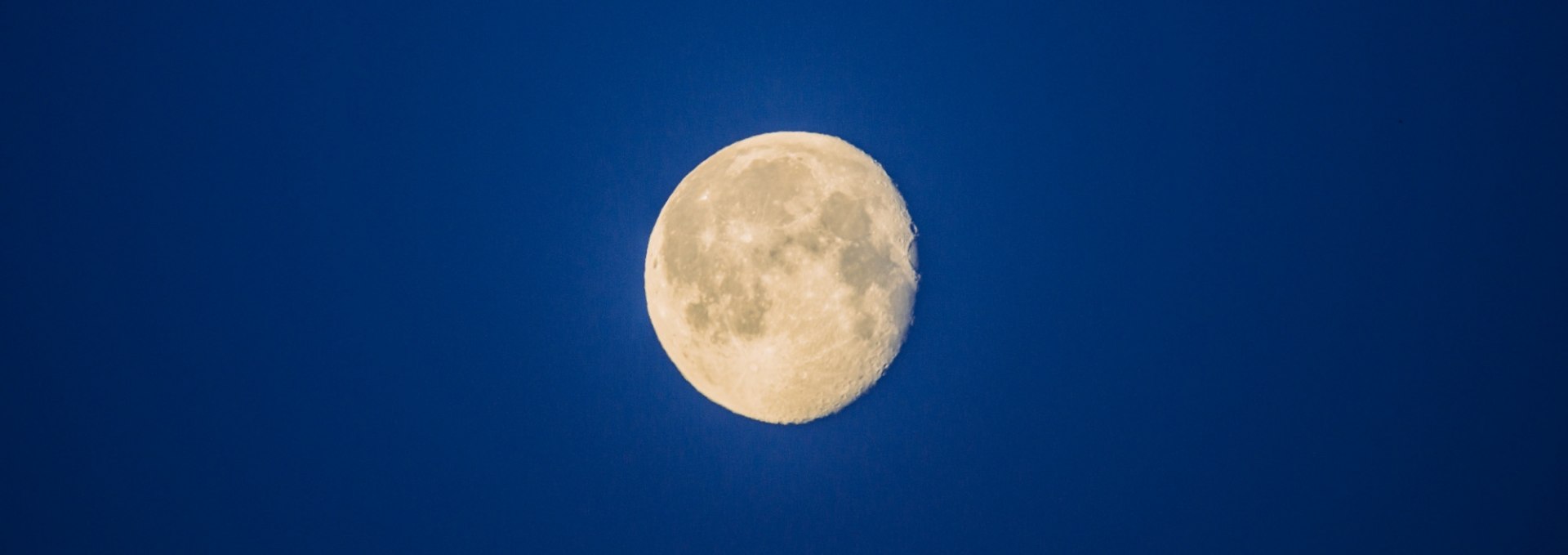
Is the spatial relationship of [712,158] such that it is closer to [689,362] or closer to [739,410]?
[689,362]

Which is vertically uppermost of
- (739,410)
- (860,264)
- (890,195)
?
(890,195)

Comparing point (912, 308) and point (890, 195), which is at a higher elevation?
point (890, 195)

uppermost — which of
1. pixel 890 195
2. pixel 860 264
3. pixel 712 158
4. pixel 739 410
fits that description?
pixel 712 158

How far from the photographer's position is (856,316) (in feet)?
11.1

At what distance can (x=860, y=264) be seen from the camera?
3334mm

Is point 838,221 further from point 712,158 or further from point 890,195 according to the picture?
point 712,158

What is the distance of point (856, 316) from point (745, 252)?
650 millimetres

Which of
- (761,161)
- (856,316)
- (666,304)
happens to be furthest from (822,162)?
(666,304)

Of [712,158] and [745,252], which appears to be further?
[712,158]

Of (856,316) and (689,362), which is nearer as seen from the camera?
(856,316)

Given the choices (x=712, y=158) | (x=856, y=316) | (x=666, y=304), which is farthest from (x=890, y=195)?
(x=666, y=304)

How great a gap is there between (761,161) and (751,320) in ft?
Result: 2.74

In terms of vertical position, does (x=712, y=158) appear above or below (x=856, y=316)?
above

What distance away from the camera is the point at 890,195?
3.58m
